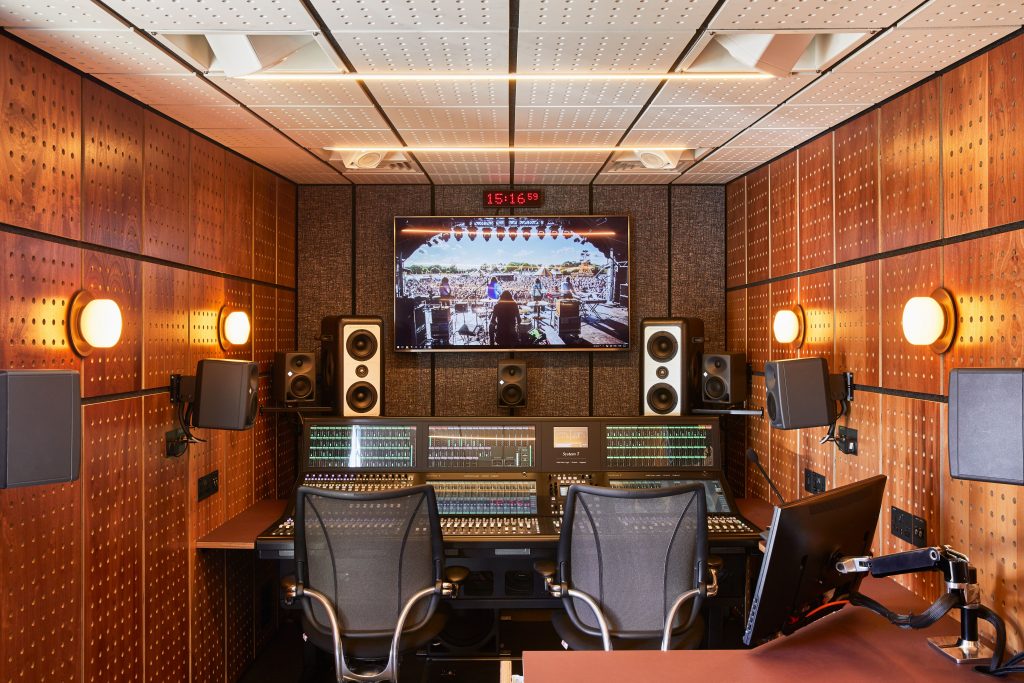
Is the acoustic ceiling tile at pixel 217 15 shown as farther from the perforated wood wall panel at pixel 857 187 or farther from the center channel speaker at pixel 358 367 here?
the perforated wood wall panel at pixel 857 187

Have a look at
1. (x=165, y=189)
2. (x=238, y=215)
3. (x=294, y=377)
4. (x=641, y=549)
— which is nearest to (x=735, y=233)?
(x=641, y=549)

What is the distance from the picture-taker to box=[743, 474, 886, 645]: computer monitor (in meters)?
1.54

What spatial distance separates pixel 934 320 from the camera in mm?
2039

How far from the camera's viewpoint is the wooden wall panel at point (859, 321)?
247 cm

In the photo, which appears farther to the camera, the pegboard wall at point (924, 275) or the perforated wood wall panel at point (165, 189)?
the perforated wood wall panel at point (165, 189)

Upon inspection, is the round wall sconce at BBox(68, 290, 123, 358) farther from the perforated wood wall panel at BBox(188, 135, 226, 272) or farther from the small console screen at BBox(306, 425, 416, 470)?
the small console screen at BBox(306, 425, 416, 470)

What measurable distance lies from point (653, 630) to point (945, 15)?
80.8 inches

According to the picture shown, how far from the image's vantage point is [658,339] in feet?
Result: 11.5

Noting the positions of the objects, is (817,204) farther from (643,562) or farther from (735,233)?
(643,562)

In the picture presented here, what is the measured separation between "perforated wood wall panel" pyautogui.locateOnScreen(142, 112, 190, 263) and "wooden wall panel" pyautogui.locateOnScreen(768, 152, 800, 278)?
2678 mm

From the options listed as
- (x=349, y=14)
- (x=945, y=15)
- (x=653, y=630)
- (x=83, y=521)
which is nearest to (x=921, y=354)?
(x=945, y=15)

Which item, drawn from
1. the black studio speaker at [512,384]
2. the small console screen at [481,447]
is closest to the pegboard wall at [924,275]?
the small console screen at [481,447]

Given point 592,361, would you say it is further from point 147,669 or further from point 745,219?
point 147,669

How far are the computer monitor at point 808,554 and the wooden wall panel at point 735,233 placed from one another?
2205mm
